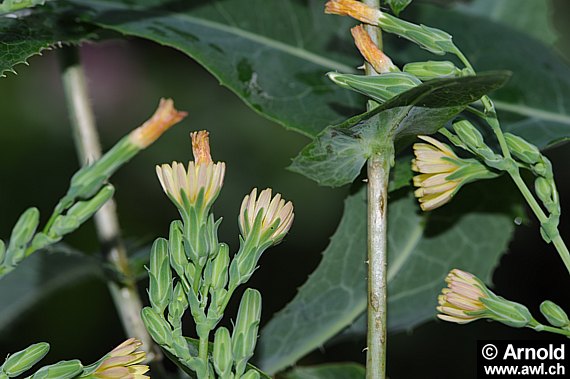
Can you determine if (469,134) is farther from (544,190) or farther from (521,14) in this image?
(521,14)

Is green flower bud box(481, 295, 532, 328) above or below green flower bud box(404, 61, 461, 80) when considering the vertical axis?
below

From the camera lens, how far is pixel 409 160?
Answer: 114 cm

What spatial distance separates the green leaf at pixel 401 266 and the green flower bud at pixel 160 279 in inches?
16.8

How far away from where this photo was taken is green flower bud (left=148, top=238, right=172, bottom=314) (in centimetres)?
87

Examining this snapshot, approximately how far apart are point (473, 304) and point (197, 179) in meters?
0.33

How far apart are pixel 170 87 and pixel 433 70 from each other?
2007mm

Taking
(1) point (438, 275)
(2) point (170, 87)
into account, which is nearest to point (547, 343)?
(1) point (438, 275)

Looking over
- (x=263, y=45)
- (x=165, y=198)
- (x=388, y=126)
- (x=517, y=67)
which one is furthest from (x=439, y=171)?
(x=165, y=198)

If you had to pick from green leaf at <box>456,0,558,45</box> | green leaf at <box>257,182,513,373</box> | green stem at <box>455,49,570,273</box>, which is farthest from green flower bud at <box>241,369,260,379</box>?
green leaf at <box>456,0,558,45</box>

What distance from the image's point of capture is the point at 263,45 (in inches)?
53.1

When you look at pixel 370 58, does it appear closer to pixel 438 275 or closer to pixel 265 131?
pixel 438 275

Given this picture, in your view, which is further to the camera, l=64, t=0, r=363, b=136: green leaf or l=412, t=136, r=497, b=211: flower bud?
l=64, t=0, r=363, b=136: green leaf

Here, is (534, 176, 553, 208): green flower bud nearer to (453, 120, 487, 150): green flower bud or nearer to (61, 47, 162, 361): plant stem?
(453, 120, 487, 150): green flower bud

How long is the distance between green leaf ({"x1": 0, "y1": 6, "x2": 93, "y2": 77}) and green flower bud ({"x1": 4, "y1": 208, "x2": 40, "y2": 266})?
19cm
